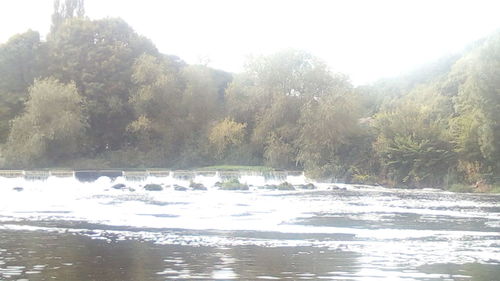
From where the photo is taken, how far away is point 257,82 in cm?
6500

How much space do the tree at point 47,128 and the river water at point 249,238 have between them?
837 inches

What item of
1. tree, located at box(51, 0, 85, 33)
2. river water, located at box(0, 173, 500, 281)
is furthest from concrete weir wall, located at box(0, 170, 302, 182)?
tree, located at box(51, 0, 85, 33)

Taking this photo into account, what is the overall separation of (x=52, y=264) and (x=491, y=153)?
3483cm


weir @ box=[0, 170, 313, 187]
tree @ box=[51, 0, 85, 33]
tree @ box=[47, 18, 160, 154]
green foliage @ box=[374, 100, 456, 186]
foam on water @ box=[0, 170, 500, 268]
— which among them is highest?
tree @ box=[51, 0, 85, 33]

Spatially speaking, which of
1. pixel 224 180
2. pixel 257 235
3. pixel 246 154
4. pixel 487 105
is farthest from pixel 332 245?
pixel 246 154

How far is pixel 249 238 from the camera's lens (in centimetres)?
1928

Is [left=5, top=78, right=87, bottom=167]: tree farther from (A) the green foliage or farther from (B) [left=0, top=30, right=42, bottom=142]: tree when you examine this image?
(A) the green foliage

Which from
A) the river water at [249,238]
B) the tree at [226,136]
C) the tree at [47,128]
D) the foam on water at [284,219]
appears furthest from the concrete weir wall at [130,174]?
the river water at [249,238]

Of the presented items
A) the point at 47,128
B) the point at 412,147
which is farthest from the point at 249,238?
the point at 47,128

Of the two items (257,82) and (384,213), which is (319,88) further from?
(384,213)

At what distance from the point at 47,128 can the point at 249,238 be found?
44.8m

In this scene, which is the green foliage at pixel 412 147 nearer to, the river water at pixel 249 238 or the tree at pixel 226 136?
the river water at pixel 249 238

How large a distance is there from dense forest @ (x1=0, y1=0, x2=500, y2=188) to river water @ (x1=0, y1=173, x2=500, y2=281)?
14.6 meters

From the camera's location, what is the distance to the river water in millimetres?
13508
